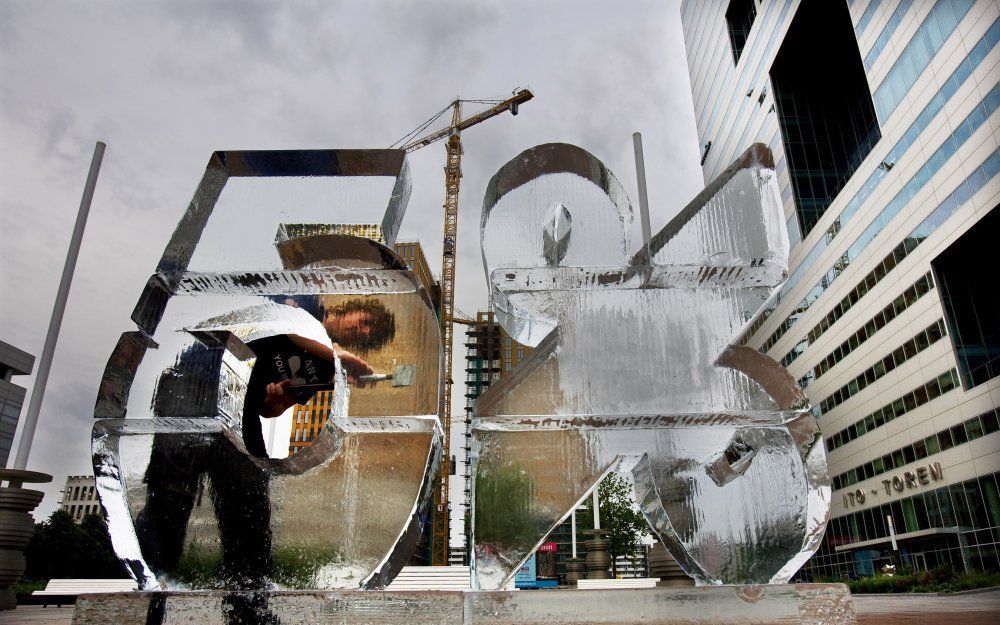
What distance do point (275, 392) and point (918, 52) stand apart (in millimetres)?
34371

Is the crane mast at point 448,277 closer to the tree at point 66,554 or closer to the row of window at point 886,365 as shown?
the tree at point 66,554

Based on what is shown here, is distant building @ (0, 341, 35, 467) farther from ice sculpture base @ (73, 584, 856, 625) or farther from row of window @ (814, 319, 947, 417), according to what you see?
row of window @ (814, 319, 947, 417)

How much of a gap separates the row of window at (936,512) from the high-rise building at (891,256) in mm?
86

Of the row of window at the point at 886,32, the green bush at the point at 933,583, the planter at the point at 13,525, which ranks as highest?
the row of window at the point at 886,32

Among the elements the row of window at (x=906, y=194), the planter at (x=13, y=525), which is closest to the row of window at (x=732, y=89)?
the row of window at (x=906, y=194)

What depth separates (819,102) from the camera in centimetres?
4284

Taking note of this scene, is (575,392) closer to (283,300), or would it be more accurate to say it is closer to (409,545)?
(409,545)

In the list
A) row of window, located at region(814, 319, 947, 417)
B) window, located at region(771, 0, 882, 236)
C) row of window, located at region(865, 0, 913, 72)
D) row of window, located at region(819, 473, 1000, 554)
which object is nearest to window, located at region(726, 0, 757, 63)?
window, located at region(771, 0, 882, 236)

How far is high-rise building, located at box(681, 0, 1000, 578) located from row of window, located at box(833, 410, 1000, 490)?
3.2 inches

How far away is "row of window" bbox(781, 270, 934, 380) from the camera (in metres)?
29.6

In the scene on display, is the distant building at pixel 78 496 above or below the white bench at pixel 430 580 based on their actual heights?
above

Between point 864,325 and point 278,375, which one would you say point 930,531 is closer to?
point 864,325

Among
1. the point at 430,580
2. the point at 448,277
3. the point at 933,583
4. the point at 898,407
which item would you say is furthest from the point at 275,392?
the point at 448,277

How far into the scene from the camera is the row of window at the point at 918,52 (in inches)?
1060
